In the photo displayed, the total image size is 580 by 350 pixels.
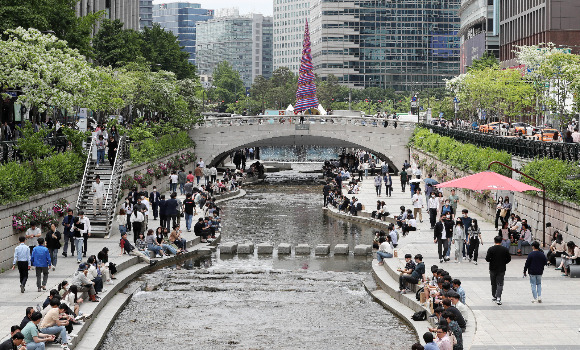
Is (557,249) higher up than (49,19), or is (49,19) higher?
(49,19)

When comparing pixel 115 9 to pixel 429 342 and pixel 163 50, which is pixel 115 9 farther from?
pixel 429 342

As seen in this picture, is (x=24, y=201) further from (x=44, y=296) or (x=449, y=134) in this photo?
(x=449, y=134)

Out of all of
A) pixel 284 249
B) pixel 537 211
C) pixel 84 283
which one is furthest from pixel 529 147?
pixel 84 283

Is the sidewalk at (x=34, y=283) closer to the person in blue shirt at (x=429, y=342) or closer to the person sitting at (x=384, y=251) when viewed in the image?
the person sitting at (x=384, y=251)

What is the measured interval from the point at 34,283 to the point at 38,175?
7852 millimetres

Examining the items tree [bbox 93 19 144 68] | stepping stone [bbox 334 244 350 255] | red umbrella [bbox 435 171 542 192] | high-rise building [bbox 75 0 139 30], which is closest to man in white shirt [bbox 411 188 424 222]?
stepping stone [bbox 334 244 350 255]

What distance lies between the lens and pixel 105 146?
42.9 m

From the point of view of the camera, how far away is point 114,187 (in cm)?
3988

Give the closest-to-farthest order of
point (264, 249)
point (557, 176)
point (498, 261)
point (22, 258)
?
1. point (498, 261)
2. point (22, 258)
3. point (557, 176)
4. point (264, 249)

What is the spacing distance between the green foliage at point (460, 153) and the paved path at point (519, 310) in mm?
10440

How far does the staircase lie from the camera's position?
37.1 m

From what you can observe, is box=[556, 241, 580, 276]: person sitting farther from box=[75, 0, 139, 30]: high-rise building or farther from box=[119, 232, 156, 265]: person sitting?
box=[75, 0, 139, 30]: high-rise building

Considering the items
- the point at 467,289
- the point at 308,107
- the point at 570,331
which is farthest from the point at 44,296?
the point at 308,107

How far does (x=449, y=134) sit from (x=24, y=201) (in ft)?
123
